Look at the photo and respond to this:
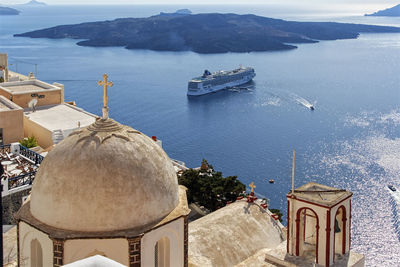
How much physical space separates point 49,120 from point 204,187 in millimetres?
9826

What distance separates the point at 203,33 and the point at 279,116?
89.3 meters

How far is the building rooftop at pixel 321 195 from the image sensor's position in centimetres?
1034

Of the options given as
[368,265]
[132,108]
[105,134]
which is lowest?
[368,265]

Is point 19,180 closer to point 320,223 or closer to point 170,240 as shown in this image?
point 170,240

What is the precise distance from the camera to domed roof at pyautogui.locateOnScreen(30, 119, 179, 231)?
307 inches

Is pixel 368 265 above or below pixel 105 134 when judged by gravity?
below

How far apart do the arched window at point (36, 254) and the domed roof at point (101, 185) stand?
0.55 meters

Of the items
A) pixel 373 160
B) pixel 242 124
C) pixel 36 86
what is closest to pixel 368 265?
pixel 373 160

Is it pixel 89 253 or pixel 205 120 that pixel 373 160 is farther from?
pixel 89 253

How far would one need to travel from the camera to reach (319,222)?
10.4m

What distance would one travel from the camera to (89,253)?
7.80m

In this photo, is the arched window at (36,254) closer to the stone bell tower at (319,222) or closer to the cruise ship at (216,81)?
the stone bell tower at (319,222)

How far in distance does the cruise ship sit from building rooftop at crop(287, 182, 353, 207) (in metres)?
57.8

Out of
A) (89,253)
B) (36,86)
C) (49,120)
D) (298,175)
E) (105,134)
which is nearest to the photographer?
A: (89,253)
